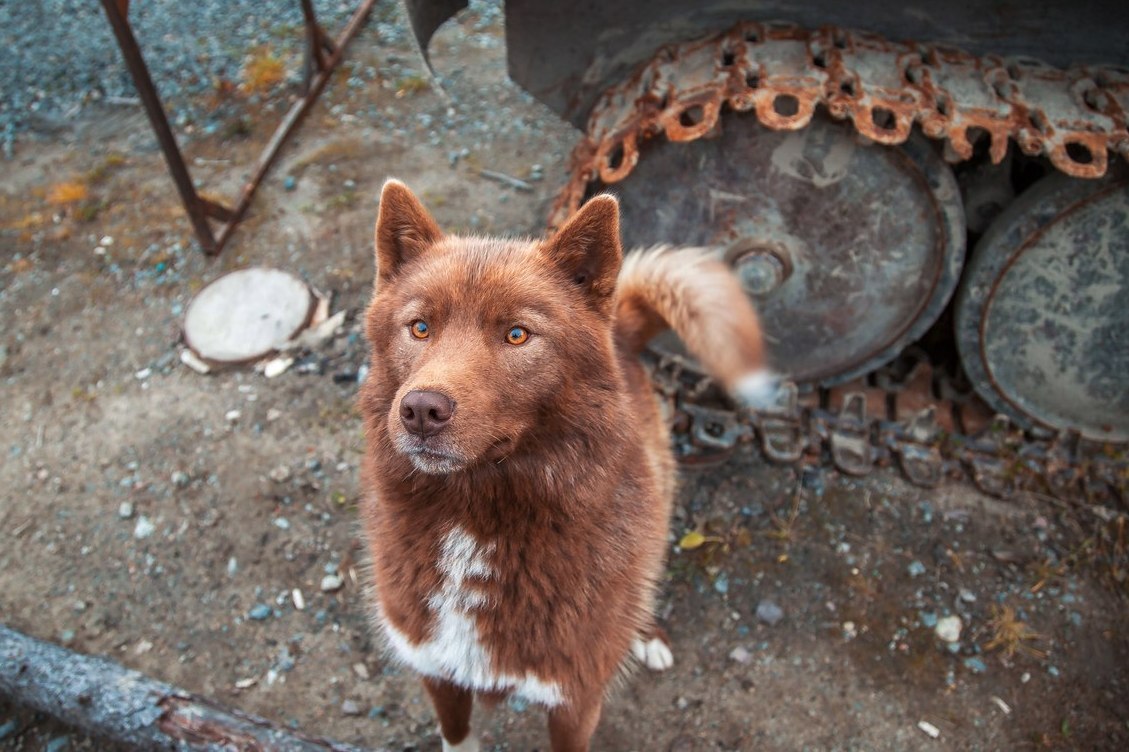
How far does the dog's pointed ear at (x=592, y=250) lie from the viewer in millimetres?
2051

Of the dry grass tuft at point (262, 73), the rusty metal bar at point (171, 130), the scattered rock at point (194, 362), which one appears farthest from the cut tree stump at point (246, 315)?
the dry grass tuft at point (262, 73)

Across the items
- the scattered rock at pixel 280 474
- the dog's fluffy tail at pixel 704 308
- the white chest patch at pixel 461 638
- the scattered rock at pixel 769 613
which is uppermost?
the dog's fluffy tail at pixel 704 308

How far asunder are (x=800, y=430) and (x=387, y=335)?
2560mm

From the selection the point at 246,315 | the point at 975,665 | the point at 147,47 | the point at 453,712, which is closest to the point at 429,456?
the point at 453,712

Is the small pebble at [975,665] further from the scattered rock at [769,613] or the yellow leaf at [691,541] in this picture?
the yellow leaf at [691,541]

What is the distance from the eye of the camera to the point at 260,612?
3.47 m

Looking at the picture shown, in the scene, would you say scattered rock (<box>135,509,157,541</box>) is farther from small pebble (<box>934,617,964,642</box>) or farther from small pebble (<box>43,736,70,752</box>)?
small pebble (<box>934,617,964,642</box>)

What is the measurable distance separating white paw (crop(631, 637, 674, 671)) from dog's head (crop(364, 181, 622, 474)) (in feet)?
5.23

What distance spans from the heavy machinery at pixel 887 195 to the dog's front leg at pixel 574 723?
5.45 ft

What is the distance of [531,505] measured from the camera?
2.14m

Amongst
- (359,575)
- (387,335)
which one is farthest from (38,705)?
(387,335)

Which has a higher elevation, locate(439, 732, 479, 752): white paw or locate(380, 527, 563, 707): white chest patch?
locate(380, 527, 563, 707): white chest patch

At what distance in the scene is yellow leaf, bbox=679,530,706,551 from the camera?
371 centimetres

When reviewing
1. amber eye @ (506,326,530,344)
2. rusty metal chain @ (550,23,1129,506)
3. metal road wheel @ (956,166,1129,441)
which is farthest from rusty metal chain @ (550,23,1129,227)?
amber eye @ (506,326,530,344)
